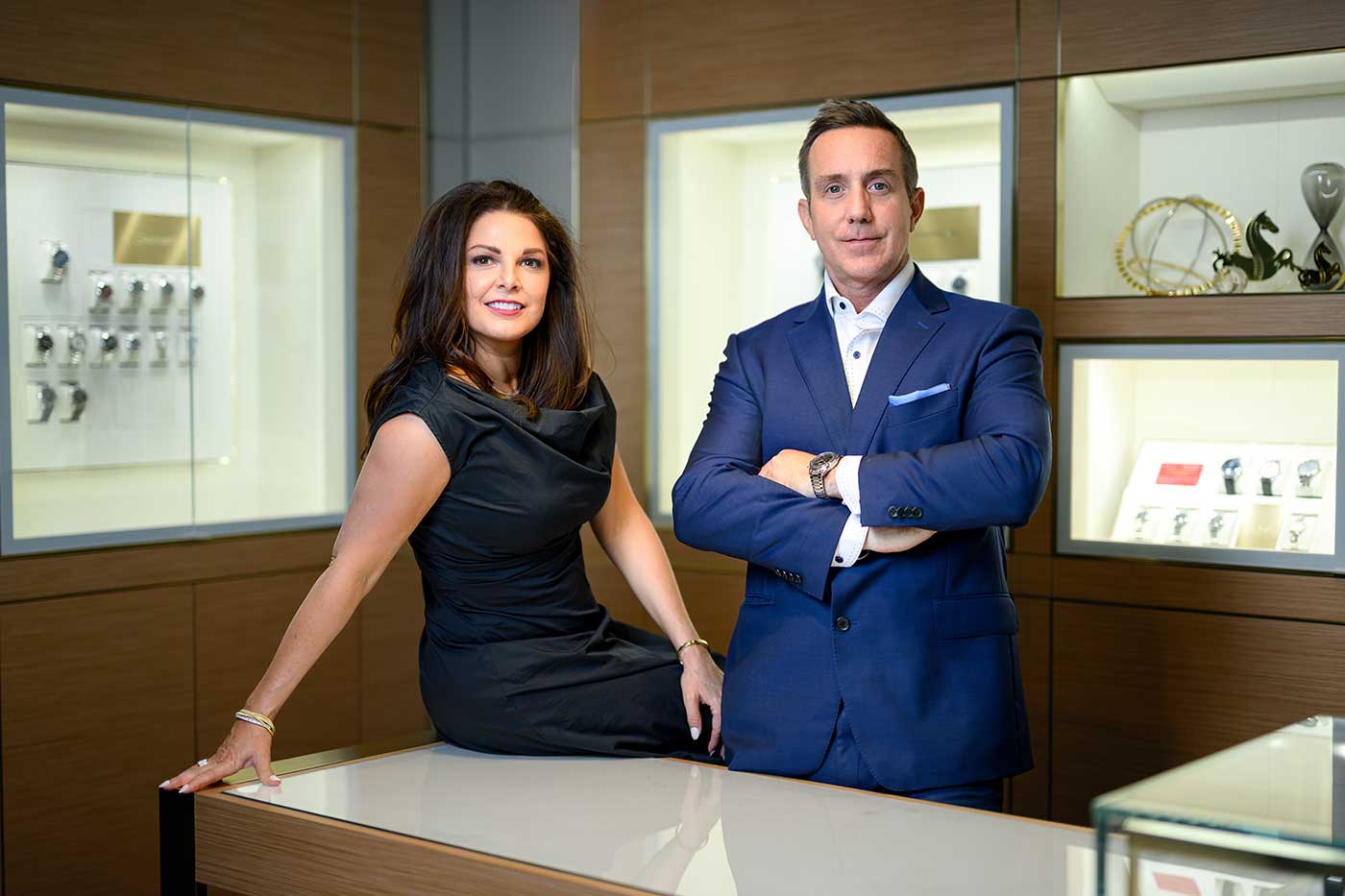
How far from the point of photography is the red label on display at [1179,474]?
3.46m

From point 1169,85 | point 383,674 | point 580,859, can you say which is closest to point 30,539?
point 383,674

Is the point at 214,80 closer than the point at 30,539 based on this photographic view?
No

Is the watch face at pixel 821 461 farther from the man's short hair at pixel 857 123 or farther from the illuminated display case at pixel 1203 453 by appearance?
the illuminated display case at pixel 1203 453

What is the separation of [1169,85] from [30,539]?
120 inches

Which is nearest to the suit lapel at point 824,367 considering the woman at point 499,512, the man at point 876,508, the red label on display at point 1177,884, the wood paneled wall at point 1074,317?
the man at point 876,508

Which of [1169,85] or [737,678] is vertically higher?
[1169,85]

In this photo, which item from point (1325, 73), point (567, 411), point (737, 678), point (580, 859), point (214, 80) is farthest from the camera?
point (214, 80)

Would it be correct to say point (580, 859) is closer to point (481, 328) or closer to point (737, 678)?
point (737, 678)

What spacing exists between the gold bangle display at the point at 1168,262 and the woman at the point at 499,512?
160 cm

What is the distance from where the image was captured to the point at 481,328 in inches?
93.0

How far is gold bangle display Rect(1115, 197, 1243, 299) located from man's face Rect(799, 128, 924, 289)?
4.59 feet

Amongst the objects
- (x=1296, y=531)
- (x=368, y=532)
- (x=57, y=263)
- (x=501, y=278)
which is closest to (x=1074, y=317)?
(x=1296, y=531)

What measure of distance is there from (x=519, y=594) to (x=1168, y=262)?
1977 mm

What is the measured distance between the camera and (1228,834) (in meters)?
1.13
